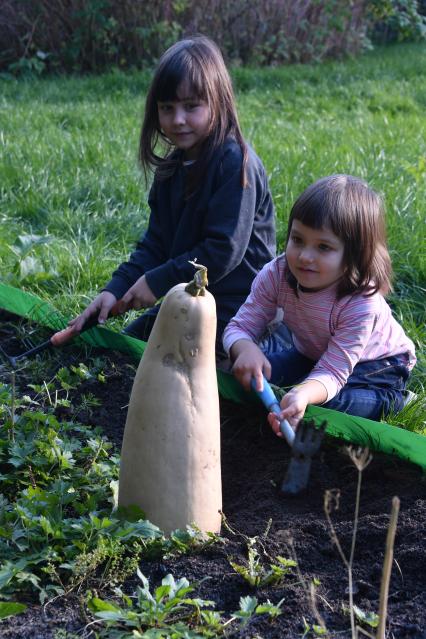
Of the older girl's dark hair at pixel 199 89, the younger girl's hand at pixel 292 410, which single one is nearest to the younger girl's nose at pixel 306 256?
the younger girl's hand at pixel 292 410

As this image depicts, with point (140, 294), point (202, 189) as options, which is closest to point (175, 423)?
point (140, 294)

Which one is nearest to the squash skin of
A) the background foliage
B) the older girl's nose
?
the older girl's nose

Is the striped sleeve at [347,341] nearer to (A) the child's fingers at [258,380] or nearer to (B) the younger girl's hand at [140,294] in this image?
(A) the child's fingers at [258,380]

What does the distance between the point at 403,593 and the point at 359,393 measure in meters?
0.99

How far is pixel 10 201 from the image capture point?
4914 millimetres

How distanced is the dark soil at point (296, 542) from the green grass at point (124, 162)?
75 cm

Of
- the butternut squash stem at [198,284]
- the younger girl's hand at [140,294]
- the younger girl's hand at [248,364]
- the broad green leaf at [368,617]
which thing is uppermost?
the butternut squash stem at [198,284]

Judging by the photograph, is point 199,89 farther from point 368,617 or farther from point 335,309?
point 368,617

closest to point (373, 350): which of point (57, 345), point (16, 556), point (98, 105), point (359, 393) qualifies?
point (359, 393)

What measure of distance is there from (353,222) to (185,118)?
2.82 ft

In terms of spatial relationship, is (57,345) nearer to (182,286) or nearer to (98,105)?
(182,286)

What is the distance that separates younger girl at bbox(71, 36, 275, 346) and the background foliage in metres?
7.25

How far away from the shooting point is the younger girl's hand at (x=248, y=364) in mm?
2559

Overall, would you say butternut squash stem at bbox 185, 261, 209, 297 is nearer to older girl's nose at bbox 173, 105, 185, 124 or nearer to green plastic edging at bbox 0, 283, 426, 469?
green plastic edging at bbox 0, 283, 426, 469
